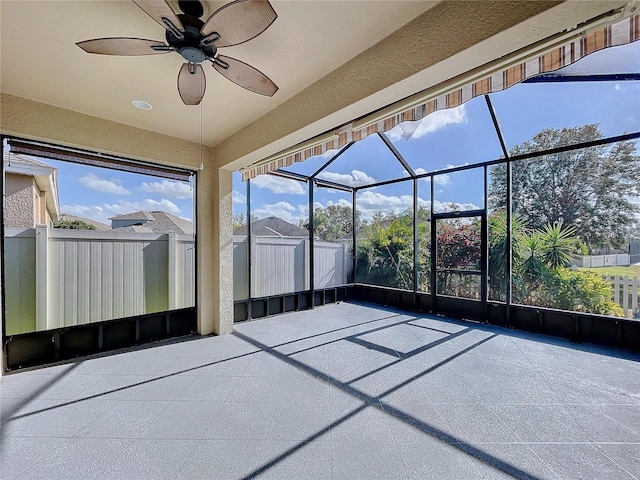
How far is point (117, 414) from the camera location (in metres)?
2.13

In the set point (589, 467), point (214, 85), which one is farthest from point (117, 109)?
point (589, 467)

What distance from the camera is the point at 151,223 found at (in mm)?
3699

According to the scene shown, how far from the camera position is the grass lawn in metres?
3.85

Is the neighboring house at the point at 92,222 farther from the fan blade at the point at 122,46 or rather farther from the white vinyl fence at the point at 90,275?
the fan blade at the point at 122,46

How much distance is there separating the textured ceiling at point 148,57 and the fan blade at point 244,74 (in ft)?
0.93

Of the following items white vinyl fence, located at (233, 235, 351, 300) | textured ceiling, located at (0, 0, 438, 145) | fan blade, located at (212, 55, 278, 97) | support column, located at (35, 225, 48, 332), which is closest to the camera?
textured ceiling, located at (0, 0, 438, 145)

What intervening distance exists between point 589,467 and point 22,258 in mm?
5076

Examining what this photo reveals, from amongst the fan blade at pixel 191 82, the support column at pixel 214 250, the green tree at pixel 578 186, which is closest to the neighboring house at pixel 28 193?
the support column at pixel 214 250

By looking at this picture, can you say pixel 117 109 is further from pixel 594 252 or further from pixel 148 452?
pixel 594 252

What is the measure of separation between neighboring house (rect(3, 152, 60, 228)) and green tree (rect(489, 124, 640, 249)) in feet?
20.7

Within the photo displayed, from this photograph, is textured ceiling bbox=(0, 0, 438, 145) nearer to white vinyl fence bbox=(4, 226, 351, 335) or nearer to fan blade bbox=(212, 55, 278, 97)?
fan blade bbox=(212, 55, 278, 97)

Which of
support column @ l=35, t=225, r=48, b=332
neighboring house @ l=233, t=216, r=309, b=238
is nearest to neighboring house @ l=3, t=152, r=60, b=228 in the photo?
support column @ l=35, t=225, r=48, b=332

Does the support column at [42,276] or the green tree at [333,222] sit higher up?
the green tree at [333,222]

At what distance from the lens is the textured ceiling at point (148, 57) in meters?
1.73
